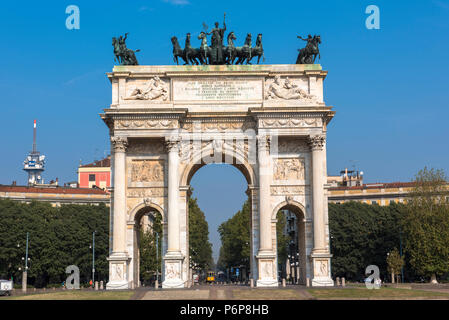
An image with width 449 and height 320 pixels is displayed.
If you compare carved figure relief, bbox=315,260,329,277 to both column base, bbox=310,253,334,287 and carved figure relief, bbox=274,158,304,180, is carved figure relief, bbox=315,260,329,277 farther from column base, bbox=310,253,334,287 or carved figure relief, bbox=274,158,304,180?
carved figure relief, bbox=274,158,304,180

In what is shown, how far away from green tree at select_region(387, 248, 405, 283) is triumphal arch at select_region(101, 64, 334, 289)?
2382 cm

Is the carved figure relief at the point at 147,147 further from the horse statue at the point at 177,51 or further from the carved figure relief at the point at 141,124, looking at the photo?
the horse statue at the point at 177,51

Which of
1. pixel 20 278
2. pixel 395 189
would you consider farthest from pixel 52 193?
pixel 395 189

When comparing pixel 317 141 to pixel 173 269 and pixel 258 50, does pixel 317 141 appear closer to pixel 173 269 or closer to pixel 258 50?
pixel 258 50

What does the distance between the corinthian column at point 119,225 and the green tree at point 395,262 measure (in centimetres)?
3307

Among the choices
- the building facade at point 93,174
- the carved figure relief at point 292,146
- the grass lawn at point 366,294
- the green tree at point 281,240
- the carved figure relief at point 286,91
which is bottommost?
the grass lawn at point 366,294

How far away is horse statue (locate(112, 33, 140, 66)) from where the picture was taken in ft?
147

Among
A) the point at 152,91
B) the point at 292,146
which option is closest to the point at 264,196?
the point at 292,146

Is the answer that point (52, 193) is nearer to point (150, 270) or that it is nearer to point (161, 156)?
point (150, 270)

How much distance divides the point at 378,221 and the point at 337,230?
463 cm

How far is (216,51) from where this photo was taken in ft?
147

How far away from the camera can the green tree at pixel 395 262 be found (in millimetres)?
65000

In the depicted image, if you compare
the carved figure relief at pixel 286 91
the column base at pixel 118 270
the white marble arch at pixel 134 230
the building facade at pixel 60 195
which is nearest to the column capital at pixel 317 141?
the carved figure relief at pixel 286 91

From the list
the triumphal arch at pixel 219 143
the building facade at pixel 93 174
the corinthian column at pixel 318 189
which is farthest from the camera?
the building facade at pixel 93 174
